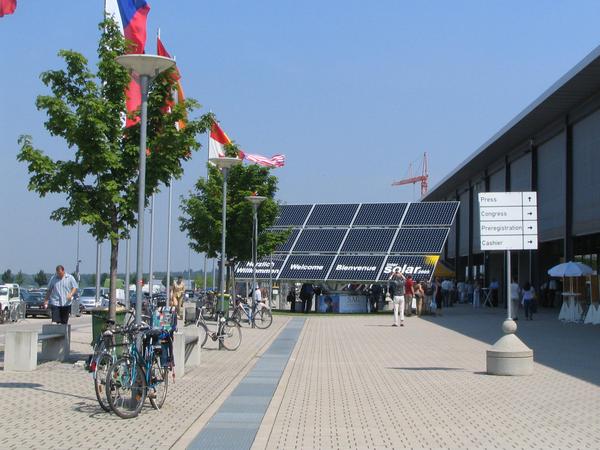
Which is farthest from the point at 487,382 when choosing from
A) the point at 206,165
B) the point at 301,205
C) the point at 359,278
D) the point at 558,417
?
the point at 301,205

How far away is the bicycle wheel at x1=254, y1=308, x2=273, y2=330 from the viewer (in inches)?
1181

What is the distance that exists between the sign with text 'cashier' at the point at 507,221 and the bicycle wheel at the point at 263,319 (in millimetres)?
14373

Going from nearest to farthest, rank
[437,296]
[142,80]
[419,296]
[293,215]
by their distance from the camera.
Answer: [142,80]
[419,296]
[437,296]
[293,215]

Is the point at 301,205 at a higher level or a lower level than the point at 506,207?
higher

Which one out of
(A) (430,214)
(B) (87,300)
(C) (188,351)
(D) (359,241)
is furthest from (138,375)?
(B) (87,300)

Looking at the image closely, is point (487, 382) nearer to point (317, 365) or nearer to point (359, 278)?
point (317, 365)

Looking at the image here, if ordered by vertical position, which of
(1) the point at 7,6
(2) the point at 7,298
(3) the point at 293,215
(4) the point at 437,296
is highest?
(1) the point at 7,6

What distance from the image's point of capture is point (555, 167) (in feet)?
138

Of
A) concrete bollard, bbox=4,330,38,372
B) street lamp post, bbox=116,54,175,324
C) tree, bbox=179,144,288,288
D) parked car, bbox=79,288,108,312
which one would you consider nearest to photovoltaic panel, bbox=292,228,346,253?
tree, bbox=179,144,288,288

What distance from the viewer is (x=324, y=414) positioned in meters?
10.9

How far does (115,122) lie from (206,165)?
24547 mm

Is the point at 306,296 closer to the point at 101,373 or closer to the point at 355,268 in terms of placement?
the point at 355,268

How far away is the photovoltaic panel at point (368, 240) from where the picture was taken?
48.6 metres

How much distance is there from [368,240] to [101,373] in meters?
39.9
